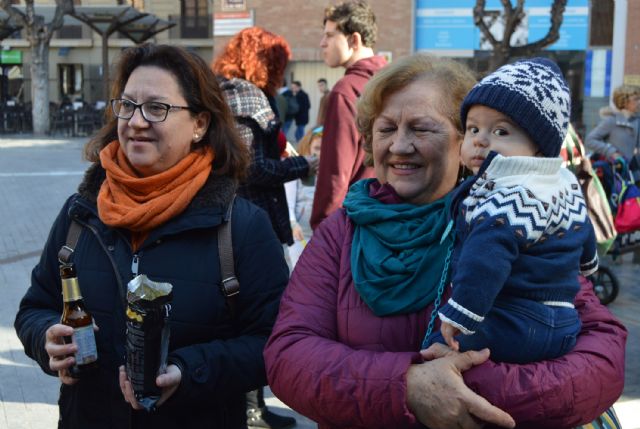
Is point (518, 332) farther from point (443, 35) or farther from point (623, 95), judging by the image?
point (443, 35)

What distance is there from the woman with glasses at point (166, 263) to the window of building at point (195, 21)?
1513 inches

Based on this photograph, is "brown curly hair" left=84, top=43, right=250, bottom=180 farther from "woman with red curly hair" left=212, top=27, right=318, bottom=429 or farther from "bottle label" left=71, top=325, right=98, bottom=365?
"woman with red curly hair" left=212, top=27, right=318, bottom=429

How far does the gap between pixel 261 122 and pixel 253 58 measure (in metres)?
0.42

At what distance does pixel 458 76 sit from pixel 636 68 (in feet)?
84.3

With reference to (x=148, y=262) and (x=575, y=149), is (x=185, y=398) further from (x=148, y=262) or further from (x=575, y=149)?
(x=575, y=149)

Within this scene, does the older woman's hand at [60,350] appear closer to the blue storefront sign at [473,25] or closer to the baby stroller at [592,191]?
the baby stroller at [592,191]

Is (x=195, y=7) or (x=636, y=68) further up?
(x=195, y=7)

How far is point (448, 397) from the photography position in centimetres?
190

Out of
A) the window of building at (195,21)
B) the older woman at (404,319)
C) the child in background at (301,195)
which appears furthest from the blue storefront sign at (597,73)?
the older woman at (404,319)

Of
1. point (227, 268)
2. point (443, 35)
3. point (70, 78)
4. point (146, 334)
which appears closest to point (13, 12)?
point (70, 78)

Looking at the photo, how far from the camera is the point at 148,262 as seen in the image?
256 cm

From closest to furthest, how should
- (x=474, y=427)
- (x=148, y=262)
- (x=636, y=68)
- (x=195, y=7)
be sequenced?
(x=474, y=427) → (x=148, y=262) → (x=636, y=68) → (x=195, y=7)

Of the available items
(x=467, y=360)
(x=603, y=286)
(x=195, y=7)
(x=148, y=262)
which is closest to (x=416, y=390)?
(x=467, y=360)

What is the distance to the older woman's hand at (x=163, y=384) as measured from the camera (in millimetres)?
2271
